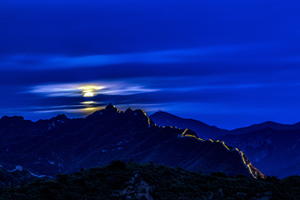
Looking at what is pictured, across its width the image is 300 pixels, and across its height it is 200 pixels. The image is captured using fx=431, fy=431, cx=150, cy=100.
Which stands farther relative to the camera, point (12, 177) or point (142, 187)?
point (12, 177)

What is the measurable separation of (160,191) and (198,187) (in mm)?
6711

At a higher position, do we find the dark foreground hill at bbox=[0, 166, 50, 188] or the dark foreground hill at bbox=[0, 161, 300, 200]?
the dark foreground hill at bbox=[0, 161, 300, 200]

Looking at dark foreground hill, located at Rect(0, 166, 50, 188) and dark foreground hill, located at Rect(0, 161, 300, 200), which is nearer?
dark foreground hill, located at Rect(0, 161, 300, 200)

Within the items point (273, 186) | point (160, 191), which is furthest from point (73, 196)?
point (273, 186)

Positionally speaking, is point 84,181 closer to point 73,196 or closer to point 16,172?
point 73,196

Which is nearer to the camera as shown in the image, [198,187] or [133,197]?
[133,197]

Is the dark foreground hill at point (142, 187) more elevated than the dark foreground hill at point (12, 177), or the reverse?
the dark foreground hill at point (142, 187)

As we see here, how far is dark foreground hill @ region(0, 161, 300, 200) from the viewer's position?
52812mm

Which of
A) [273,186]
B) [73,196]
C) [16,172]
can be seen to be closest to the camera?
[73,196]

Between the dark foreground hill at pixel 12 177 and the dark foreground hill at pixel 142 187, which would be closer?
the dark foreground hill at pixel 142 187

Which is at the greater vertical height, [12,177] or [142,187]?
[142,187]

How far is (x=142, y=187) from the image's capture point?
57.4 meters

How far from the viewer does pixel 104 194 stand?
179 ft

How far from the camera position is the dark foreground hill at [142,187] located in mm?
52812
